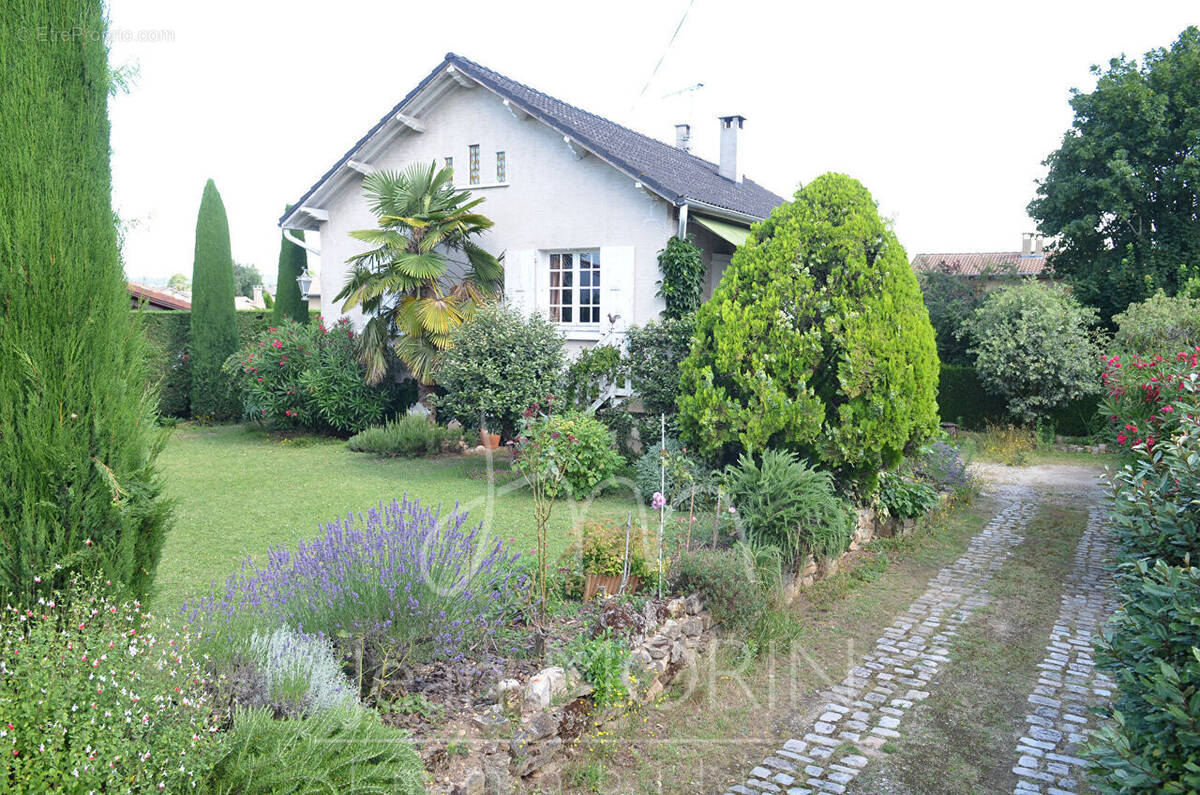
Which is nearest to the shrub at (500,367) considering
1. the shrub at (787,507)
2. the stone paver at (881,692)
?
the shrub at (787,507)

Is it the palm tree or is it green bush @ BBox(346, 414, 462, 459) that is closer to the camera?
green bush @ BBox(346, 414, 462, 459)

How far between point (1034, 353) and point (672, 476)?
41.4ft

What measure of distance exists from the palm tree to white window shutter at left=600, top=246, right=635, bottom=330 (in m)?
2.36

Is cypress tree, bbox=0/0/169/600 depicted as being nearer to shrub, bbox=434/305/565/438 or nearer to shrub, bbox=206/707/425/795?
shrub, bbox=206/707/425/795

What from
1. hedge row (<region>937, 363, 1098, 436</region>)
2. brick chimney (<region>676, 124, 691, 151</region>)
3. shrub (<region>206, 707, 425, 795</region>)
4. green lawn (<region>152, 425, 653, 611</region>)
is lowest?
green lawn (<region>152, 425, 653, 611</region>)

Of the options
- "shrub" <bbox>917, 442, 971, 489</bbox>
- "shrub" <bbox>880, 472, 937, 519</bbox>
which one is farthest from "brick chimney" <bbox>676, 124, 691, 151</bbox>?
"shrub" <bbox>880, 472, 937, 519</bbox>

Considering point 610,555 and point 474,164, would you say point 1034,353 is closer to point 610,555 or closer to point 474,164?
point 474,164

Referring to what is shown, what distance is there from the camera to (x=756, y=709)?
509cm

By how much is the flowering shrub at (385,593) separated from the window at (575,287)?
Answer: 33.2 ft

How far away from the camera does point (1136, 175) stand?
76.5 feet

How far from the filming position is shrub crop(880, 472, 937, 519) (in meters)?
9.21

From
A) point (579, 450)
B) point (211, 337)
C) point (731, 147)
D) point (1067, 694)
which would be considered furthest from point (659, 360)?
point (211, 337)

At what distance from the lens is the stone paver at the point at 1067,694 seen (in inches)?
173

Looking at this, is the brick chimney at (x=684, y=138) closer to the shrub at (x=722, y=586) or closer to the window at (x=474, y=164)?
the window at (x=474, y=164)
